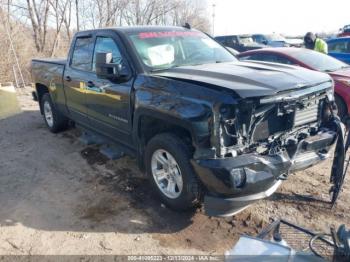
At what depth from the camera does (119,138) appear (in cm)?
454

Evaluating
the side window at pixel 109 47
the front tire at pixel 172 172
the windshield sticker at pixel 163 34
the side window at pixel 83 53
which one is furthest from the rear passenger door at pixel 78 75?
the front tire at pixel 172 172

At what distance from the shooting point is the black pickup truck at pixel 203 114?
299 centimetres

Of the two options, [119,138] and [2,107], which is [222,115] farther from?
[2,107]

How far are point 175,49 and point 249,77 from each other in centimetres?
135

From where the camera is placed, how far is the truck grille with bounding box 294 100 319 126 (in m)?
3.43

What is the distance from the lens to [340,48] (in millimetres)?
10227

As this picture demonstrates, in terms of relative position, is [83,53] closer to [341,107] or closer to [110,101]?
[110,101]

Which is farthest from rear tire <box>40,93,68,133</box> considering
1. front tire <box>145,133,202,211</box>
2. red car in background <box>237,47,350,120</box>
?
red car in background <box>237,47,350,120</box>

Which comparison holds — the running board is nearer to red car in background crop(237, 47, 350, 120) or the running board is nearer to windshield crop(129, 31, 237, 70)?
windshield crop(129, 31, 237, 70)

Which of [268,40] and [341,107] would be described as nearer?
[341,107]

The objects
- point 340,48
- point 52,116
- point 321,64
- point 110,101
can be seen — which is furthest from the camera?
point 340,48

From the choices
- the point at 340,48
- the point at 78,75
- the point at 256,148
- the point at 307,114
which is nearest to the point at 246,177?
the point at 256,148

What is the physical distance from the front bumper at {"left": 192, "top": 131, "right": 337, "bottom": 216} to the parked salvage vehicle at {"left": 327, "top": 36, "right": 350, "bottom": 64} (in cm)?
763

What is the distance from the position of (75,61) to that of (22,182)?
1.98 metres
